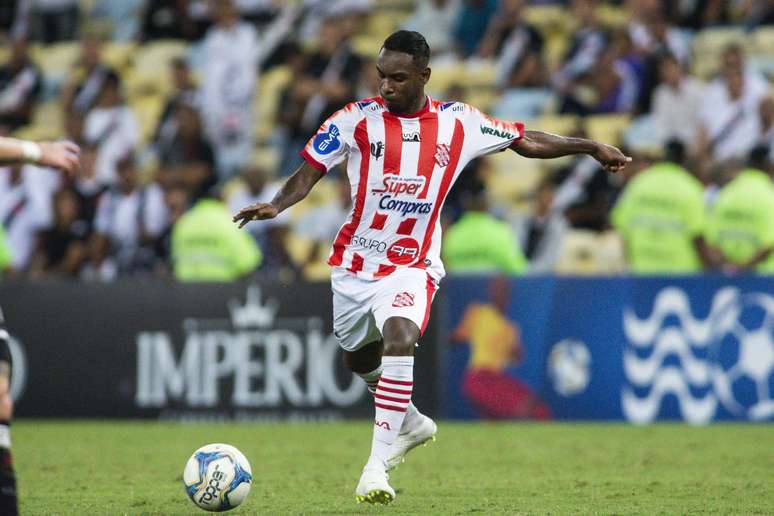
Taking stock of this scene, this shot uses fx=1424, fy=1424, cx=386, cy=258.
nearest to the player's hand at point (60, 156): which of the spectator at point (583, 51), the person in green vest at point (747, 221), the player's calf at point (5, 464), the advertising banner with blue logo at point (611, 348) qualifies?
the player's calf at point (5, 464)

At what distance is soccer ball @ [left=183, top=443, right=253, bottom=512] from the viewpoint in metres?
7.06

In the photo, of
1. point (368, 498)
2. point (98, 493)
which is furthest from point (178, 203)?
point (368, 498)

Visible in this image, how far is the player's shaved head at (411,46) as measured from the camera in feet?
24.9

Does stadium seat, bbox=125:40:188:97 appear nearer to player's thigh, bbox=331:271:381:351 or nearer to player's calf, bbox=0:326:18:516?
A: player's thigh, bbox=331:271:381:351

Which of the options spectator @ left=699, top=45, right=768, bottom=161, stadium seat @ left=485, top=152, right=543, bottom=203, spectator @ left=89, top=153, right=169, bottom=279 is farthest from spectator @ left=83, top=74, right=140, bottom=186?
spectator @ left=699, top=45, right=768, bottom=161

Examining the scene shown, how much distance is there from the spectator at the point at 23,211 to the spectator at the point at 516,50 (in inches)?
231

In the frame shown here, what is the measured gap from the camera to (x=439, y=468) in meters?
9.62

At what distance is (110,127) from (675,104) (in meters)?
7.19

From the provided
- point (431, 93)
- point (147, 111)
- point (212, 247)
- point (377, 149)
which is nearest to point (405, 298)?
point (377, 149)

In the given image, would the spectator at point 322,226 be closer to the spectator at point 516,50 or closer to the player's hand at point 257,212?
the spectator at point 516,50

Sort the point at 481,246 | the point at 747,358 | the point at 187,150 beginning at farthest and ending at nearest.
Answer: the point at 187,150 → the point at 481,246 → the point at 747,358

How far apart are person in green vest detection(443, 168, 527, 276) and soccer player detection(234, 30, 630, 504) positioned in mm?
6183

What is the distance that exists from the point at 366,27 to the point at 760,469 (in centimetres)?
1174

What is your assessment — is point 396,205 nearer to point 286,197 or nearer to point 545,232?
point 286,197
